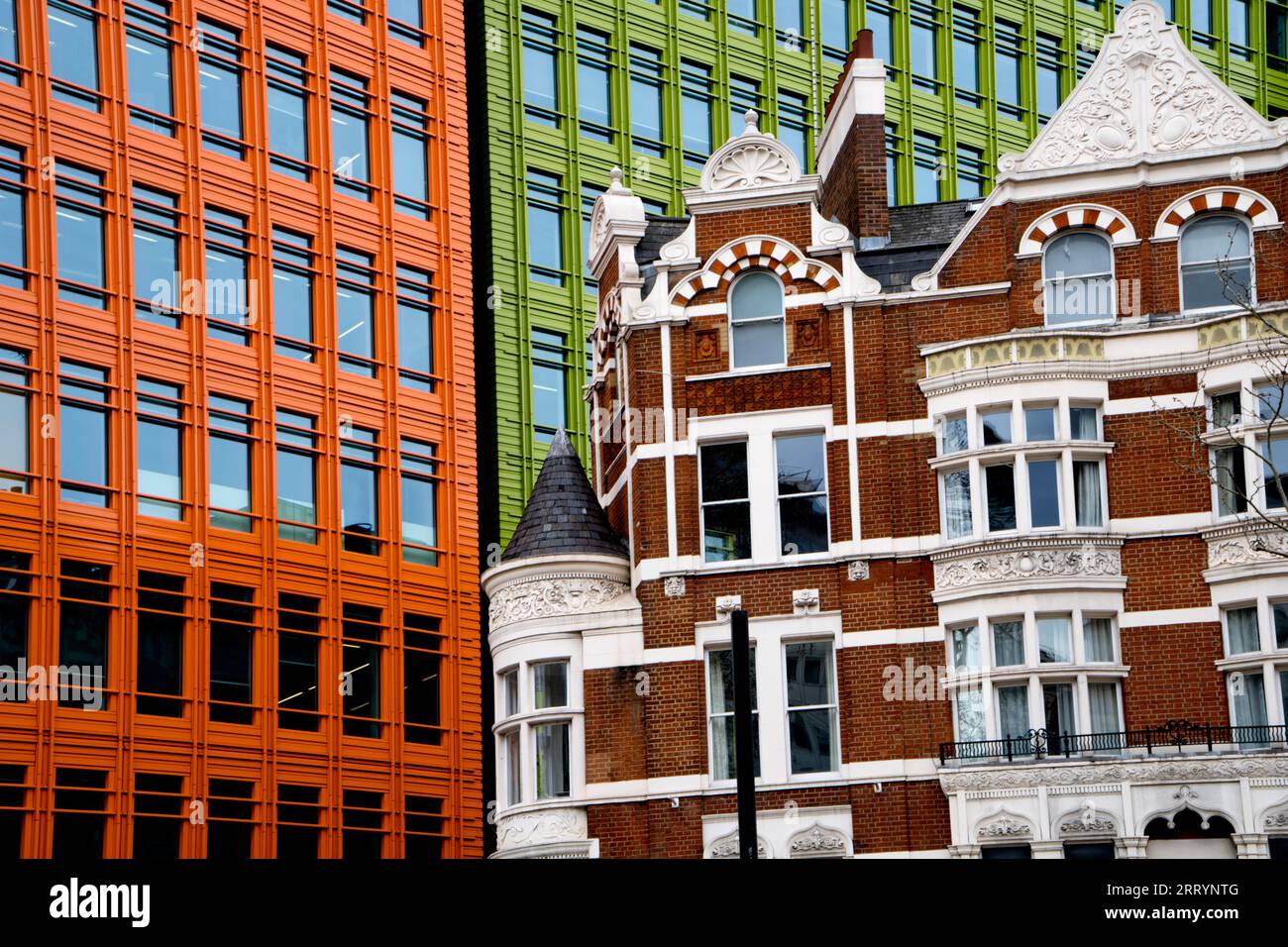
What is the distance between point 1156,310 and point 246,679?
2603 cm

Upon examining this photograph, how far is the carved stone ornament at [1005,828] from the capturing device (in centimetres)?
3416

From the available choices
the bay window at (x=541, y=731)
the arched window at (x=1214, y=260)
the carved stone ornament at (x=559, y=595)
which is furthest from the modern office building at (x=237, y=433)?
the arched window at (x=1214, y=260)

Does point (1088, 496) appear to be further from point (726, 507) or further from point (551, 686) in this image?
point (551, 686)

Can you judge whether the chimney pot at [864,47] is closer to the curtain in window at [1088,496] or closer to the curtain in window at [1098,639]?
the curtain in window at [1088,496]

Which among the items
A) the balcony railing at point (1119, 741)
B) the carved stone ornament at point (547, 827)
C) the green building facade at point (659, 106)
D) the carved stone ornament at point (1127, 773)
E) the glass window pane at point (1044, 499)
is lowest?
the carved stone ornament at point (547, 827)

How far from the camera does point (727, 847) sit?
35000 millimetres

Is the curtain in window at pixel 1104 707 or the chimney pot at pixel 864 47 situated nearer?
the curtain in window at pixel 1104 707

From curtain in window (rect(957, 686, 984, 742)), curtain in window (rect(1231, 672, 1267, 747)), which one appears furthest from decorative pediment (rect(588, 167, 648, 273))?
curtain in window (rect(1231, 672, 1267, 747))

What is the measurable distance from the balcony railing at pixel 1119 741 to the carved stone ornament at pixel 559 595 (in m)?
6.62

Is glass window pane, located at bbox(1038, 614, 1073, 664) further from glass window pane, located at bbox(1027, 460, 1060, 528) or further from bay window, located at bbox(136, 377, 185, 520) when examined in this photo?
bay window, located at bbox(136, 377, 185, 520)

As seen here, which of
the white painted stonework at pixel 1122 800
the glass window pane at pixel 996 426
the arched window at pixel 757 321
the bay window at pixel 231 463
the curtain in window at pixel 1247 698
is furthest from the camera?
the bay window at pixel 231 463

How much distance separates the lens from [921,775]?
1377 inches

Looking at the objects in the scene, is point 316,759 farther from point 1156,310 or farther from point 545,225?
point 1156,310
